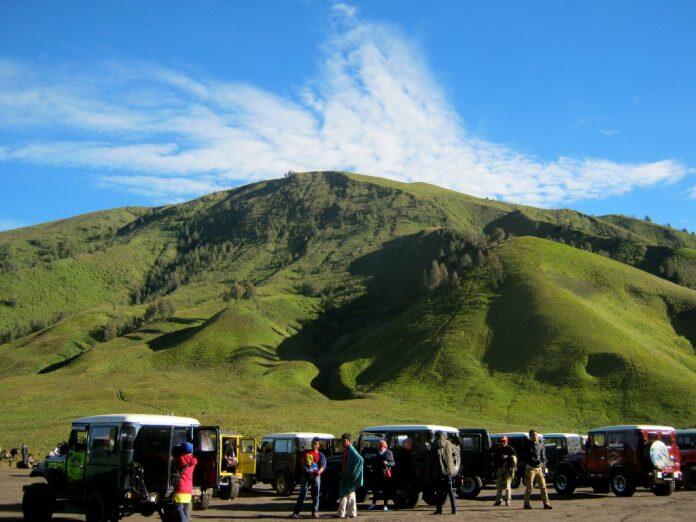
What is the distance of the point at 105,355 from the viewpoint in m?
130

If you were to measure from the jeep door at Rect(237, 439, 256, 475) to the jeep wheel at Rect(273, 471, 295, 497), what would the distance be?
1.28 m

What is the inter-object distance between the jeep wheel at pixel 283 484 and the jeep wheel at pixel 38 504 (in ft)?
45.2

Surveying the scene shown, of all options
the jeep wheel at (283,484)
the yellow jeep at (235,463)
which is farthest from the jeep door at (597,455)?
Answer: the yellow jeep at (235,463)

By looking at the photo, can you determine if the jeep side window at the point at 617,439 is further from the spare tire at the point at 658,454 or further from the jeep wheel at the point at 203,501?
the jeep wheel at the point at 203,501

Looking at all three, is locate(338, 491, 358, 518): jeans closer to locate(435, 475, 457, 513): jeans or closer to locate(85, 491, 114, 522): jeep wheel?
locate(435, 475, 457, 513): jeans

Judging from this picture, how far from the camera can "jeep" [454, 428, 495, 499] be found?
86.5 ft

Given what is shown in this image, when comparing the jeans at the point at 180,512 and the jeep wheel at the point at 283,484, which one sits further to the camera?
the jeep wheel at the point at 283,484

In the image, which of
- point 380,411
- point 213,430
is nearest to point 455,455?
point 213,430

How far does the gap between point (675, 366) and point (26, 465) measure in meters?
80.7

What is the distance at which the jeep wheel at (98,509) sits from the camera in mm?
16234

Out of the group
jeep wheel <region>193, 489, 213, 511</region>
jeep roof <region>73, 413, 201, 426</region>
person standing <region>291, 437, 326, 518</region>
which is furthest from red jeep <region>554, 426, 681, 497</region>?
jeep roof <region>73, 413, 201, 426</region>

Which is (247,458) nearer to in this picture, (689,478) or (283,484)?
(283,484)

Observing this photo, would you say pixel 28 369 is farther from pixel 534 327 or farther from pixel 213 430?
pixel 213 430

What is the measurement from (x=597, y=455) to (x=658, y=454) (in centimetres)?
267
